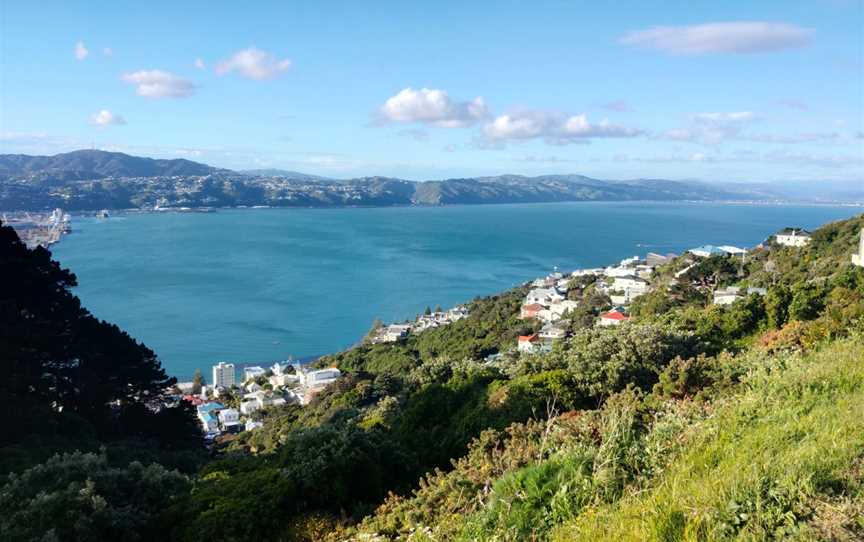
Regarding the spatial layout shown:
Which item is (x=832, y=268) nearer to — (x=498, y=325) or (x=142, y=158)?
(x=498, y=325)

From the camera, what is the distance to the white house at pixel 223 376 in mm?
28781

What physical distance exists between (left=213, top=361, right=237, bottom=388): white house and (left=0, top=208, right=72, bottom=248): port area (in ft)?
115

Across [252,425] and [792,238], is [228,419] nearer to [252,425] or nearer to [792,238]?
[252,425]

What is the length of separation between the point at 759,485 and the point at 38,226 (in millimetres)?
88632

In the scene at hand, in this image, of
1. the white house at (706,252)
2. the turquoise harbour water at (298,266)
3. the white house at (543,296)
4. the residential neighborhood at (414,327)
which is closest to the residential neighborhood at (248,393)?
the turquoise harbour water at (298,266)

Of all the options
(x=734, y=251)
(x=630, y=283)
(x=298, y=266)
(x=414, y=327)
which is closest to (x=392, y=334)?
(x=414, y=327)

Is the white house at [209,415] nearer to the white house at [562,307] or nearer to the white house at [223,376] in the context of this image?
the white house at [223,376]

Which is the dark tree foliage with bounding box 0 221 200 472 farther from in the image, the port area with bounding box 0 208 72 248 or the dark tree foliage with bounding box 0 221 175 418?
the port area with bounding box 0 208 72 248

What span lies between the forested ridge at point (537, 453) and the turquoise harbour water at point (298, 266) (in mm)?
25053

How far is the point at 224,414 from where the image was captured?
2302cm

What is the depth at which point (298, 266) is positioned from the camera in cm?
5841

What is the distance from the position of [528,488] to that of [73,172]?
161 m

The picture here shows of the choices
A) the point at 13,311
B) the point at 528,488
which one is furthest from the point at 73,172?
the point at 528,488

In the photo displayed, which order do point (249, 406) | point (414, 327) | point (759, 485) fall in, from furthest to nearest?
point (414, 327)
point (249, 406)
point (759, 485)
